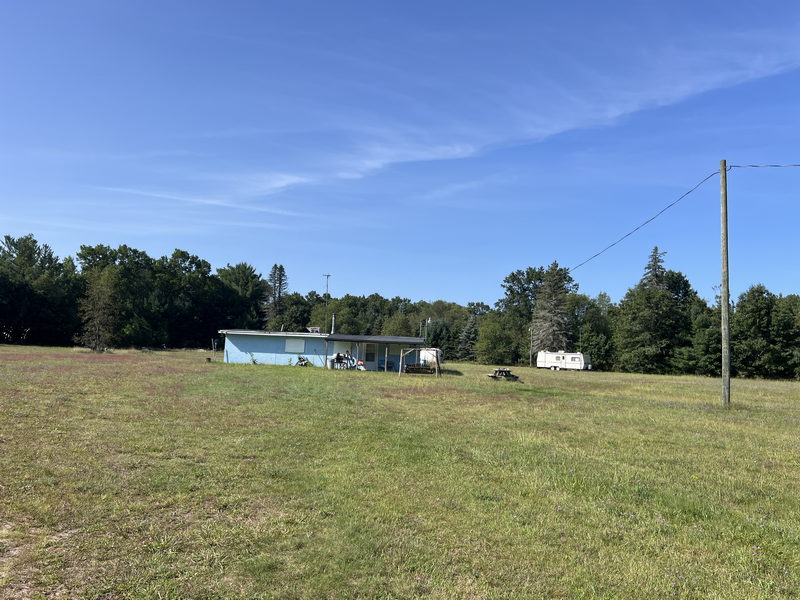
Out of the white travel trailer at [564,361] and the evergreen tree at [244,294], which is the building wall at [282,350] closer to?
the white travel trailer at [564,361]

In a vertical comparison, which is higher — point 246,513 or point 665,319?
point 665,319

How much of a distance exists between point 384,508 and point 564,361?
5496 cm

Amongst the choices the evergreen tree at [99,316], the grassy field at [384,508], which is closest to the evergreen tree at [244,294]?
the evergreen tree at [99,316]

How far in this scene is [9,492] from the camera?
5633 millimetres

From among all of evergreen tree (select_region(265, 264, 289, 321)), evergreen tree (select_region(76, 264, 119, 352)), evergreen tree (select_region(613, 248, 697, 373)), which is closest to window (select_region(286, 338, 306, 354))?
evergreen tree (select_region(76, 264, 119, 352))

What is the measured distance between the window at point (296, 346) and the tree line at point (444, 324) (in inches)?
912

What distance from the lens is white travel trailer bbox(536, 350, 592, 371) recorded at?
5606 cm

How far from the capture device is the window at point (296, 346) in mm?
34250

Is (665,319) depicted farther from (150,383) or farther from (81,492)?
(81,492)

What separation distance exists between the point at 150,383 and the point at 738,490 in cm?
1813

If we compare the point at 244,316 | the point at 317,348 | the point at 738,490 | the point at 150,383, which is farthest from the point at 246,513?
the point at 244,316

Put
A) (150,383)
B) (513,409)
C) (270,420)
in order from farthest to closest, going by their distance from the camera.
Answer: (150,383) → (513,409) → (270,420)

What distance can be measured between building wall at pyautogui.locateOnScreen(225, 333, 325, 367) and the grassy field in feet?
72.5

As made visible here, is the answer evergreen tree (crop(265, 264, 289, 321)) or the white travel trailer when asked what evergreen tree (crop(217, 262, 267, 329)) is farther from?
the white travel trailer
